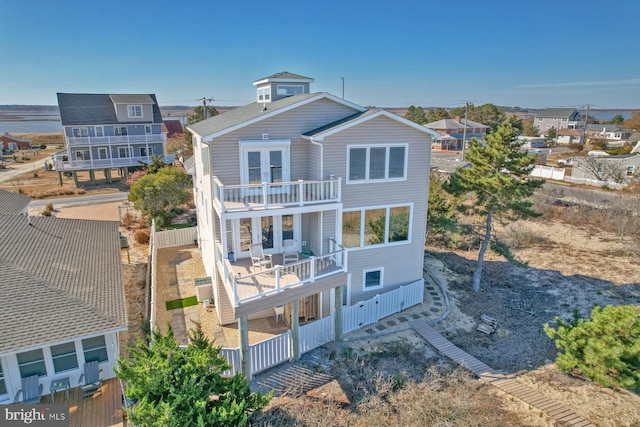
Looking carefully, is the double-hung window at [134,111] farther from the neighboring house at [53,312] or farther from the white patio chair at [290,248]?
the white patio chair at [290,248]

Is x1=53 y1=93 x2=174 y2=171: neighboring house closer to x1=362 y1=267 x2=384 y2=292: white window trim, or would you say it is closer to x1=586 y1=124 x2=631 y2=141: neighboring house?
x1=362 y1=267 x2=384 y2=292: white window trim

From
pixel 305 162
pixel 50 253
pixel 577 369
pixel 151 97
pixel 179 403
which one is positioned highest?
pixel 151 97

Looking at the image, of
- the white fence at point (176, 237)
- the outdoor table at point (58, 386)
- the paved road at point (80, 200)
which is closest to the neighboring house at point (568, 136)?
the white fence at point (176, 237)

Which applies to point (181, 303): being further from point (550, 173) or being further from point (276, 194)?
point (550, 173)

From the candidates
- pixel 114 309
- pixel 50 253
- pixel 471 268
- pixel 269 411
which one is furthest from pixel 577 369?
pixel 50 253

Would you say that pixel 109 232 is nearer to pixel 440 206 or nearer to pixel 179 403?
pixel 179 403

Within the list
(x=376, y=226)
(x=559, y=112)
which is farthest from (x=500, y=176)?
(x=559, y=112)
